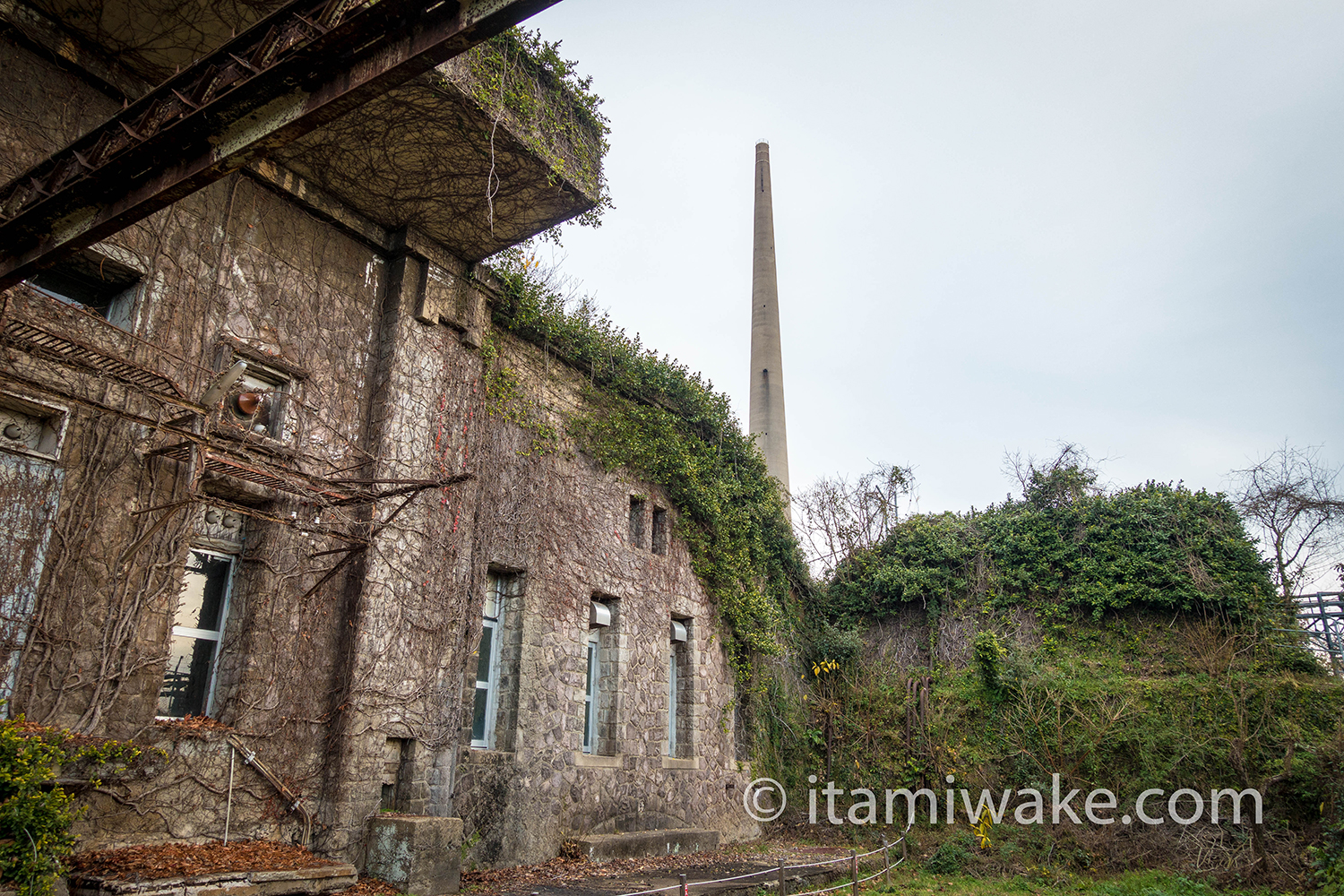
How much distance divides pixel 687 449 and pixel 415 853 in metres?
7.08

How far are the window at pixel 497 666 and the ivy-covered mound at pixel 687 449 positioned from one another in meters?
2.33

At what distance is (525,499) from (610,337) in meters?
2.93

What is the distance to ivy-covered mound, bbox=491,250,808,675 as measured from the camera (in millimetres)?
10539

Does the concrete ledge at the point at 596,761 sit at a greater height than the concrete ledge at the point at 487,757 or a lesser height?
lesser

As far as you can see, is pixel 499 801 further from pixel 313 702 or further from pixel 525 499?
pixel 525 499

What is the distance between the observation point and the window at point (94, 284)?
20.9ft

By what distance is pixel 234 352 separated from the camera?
7164 millimetres

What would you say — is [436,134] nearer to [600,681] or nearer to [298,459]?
[298,459]

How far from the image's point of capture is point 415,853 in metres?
6.88

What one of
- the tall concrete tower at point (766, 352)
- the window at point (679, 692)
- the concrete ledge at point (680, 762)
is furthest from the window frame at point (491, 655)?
the tall concrete tower at point (766, 352)

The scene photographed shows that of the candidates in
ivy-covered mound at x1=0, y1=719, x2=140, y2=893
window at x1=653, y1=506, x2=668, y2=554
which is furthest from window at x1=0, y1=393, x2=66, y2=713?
window at x1=653, y1=506, x2=668, y2=554

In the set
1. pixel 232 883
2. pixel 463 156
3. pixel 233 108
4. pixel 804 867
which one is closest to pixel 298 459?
pixel 463 156

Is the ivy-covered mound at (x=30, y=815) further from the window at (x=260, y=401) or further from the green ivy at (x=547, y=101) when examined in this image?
the green ivy at (x=547, y=101)

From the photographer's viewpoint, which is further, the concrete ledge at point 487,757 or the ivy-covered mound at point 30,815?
the concrete ledge at point 487,757
